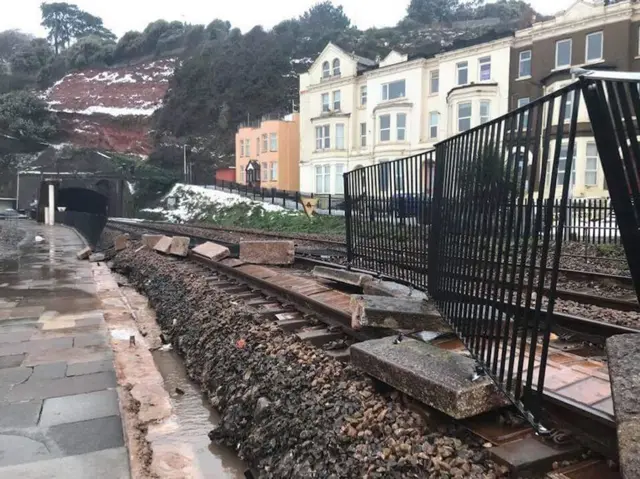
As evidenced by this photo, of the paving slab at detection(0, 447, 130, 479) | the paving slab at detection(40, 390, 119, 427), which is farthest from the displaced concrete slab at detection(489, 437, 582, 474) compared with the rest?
the paving slab at detection(40, 390, 119, 427)

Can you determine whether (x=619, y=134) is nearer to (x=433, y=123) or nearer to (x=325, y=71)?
(x=433, y=123)

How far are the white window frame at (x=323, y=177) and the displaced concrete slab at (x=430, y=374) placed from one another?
39375 millimetres

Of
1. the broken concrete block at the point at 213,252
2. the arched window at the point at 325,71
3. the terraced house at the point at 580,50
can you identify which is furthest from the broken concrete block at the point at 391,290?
the arched window at the point at 325,71

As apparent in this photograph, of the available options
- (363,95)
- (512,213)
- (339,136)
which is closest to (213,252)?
(512,213)

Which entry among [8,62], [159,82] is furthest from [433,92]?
[8,62]

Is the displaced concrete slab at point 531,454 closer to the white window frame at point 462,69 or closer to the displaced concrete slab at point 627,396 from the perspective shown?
the displaced concrete slab at point 627,396

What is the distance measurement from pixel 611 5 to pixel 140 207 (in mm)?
39838

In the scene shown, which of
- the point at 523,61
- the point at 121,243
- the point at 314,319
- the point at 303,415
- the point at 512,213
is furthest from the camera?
the point at 523,61

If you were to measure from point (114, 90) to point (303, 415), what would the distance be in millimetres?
98470

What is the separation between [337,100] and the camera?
145 ft

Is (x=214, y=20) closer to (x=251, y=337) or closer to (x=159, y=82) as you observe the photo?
(x=159, y=82)

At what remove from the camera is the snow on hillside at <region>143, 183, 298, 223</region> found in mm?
38281

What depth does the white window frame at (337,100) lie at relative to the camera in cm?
4391

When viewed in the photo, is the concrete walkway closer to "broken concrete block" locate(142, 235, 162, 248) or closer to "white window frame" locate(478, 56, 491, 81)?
"broken concrete block" locate(142, 235, 162, 248)
